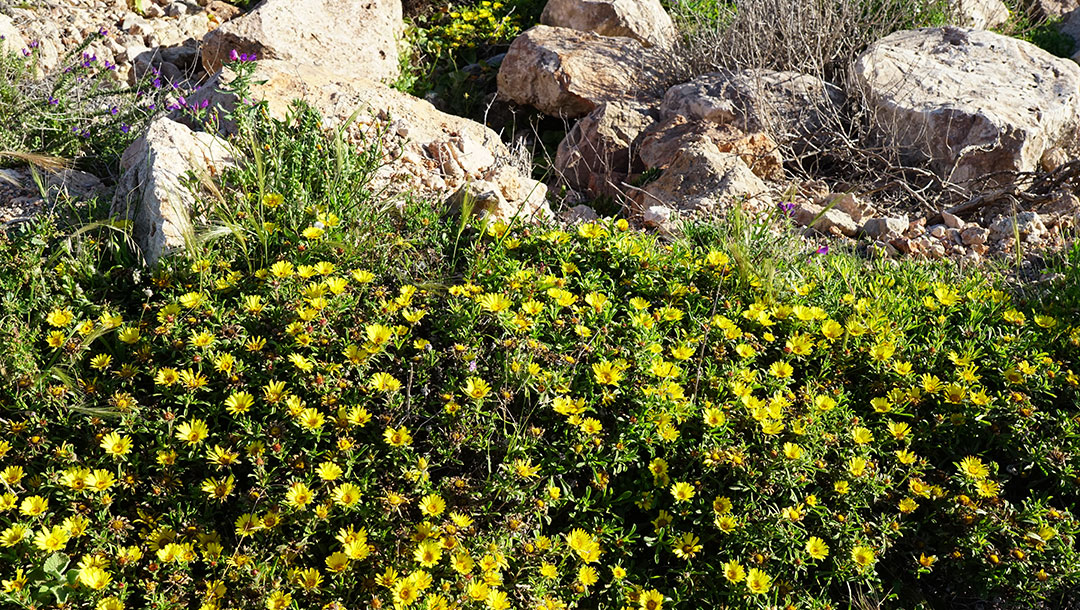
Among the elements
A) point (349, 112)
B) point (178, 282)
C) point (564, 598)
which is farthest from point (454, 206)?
point (564, 598)

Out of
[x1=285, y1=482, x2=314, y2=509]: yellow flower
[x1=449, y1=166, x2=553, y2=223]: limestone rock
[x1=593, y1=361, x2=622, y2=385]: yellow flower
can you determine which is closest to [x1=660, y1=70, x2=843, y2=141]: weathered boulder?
[x1=449, y1=166, x2=553, y2=223]: limestone rock

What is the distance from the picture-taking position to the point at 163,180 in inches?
127

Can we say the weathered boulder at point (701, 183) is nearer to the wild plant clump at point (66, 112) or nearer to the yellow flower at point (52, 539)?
the wild plant clump at point (66, 112)

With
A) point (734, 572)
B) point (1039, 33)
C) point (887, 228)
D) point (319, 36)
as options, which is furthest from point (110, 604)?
point (1039, 33)

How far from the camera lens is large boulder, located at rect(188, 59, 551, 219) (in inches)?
152

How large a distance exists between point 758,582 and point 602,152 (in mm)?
3335

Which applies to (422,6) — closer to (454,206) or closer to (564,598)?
(454,206)

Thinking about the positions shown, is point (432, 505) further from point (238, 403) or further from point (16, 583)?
point (16, 583)

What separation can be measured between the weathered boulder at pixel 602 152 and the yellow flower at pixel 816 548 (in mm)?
2945

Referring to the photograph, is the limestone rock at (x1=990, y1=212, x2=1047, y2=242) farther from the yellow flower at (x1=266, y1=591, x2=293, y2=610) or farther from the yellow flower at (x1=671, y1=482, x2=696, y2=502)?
the yellow flower at (x1=266, y1=591, x2=293, y2=610)

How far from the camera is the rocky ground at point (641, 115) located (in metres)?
4.03

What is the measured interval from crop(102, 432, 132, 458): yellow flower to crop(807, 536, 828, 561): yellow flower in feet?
6.21

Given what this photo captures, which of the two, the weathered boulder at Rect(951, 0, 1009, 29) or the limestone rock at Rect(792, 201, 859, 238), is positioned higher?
the weathered boulder at Rect(951, 0, 1009, 29)

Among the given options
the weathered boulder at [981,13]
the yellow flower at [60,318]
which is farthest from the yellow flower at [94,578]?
the weathered boulder at [981,13]
